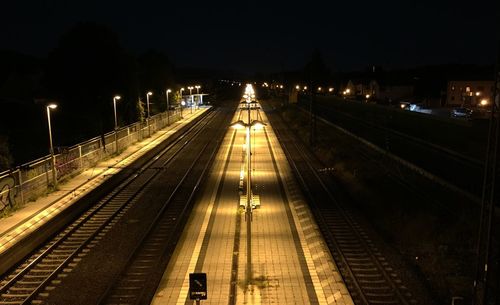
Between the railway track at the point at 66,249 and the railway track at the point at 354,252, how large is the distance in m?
7.53

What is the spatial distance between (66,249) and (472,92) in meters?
69.2

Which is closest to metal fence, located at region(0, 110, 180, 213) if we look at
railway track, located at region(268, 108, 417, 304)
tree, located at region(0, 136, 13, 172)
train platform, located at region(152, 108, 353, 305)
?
tree, located at region(0, 136, 13, 172)

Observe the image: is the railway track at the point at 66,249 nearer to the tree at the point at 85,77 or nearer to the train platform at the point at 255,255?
the train platform at the point at 255,255

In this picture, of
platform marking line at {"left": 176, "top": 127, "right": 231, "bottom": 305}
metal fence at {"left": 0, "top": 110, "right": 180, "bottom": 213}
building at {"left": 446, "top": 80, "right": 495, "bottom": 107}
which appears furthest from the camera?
building at {"left": 446, "top": 80, "right": 495, "bottom": 107}

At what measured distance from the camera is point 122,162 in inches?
1234

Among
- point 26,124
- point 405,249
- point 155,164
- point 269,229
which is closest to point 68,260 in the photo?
point 269,229

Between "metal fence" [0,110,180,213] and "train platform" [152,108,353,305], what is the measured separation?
690cm

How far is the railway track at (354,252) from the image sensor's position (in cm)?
1166

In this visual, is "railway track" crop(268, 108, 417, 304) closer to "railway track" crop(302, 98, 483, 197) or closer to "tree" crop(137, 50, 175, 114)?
"railway track" crop(302, 98, 483, 197)

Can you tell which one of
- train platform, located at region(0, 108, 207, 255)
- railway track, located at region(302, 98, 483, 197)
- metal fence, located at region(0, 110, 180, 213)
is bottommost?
railway track, located at region(302, 98, 483, 197)

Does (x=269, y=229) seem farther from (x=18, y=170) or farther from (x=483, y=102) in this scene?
(x=483, y=102)

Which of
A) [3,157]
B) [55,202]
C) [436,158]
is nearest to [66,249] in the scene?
[55,202]

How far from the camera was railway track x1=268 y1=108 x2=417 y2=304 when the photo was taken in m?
11.7

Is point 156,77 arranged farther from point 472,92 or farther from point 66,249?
point 66,249
